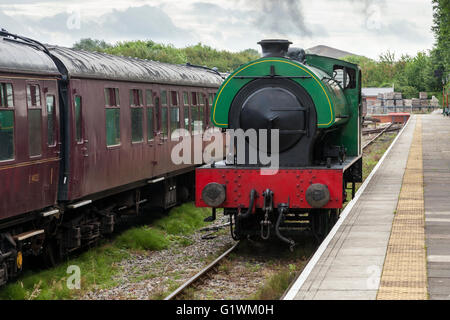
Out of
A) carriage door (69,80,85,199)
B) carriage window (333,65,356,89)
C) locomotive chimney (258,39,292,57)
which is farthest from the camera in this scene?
carriage window (333,65,356,89)

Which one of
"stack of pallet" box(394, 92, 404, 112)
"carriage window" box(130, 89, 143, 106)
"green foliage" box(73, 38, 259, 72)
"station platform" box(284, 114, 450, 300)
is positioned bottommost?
"station platform" box(284, 114, 450, 300)

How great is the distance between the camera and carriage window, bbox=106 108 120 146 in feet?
38.9

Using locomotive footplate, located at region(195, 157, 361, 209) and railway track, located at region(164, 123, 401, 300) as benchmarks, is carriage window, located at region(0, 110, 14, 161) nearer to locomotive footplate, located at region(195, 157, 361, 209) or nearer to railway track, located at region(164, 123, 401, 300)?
railway track, located at region(164, 123, 401, 300)

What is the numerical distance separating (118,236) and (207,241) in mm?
1571

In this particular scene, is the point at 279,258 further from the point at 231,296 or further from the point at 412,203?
the point at 412,203

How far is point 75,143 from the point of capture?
10.4m

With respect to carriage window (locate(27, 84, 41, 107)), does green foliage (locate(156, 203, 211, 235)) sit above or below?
below

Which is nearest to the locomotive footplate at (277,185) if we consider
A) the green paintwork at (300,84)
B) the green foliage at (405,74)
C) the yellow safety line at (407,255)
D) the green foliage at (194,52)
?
the green paintwork at (300,84)

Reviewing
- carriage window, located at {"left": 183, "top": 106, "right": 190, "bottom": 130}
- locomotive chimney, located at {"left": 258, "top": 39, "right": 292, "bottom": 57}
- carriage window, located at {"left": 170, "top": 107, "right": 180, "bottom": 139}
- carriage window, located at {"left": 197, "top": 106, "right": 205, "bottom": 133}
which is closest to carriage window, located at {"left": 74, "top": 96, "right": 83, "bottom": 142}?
locomotive chimney, located at {"left": 258, "top": 39, "right": 292, "bottom": 57}

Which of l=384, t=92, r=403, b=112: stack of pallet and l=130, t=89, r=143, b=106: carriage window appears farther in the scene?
l=384, t=92, r=403, b=112: stack of pallet

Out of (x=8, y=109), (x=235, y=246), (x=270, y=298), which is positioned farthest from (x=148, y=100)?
(x=270, y=298)

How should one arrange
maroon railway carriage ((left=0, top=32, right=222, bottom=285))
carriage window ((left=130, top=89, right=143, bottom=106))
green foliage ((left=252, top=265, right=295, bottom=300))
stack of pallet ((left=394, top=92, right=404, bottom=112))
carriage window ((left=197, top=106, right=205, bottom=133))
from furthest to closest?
1. stack of pallet ((left=394, top=92, right=404, bottom=112))
2. carriage window ((left=197, top=106, right=205, bottom=133))
3. carriage window ((left=130, top=89, right=143, bottom=106))
4. maroon railway carriage ((left=0, top=32, right=222, bottom=285))
5. green foliage ((left=252, top=265, right=295, bottom=300))

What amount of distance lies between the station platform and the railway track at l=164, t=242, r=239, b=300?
156cm

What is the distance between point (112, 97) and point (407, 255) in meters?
5.72
